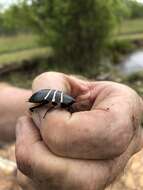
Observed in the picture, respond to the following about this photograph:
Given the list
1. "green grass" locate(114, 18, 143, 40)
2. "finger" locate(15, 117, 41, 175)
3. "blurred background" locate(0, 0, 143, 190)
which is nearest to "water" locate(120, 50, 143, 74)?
"blurred background" locate(0, 0, 143, 190)

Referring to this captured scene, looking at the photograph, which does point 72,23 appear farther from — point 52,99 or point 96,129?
point 96,129

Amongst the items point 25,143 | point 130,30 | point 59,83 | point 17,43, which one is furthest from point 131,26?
point 25,143

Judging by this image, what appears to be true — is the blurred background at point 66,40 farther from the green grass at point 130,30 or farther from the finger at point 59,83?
the finger at point 59,83

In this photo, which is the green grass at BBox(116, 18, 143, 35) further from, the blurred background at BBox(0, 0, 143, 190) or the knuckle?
the knuckle

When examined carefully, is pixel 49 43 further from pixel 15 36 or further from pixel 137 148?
pixel 137 148

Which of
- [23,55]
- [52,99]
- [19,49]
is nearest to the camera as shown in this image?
[52,99]

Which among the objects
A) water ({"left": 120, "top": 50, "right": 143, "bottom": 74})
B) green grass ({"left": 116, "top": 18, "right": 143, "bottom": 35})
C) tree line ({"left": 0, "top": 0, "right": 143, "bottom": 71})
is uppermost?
tree line ({"left": 0, "top": 0, "right": 143, "bottom": 71})
